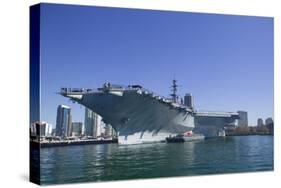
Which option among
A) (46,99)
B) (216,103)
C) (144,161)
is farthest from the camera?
(216,103)

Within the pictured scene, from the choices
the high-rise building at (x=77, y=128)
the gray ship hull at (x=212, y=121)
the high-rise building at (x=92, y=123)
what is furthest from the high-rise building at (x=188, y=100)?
the high-rise building at (x=77, y=128)

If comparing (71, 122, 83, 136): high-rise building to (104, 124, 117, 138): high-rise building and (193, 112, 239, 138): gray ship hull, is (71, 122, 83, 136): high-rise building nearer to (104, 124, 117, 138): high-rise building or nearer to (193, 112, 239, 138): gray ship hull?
(104, 124, 117, 138): high-rise building

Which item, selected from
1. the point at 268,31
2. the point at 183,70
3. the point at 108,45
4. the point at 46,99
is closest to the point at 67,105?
the point at 46,99

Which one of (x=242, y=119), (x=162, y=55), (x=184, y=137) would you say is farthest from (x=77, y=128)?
(x=242, y=119)

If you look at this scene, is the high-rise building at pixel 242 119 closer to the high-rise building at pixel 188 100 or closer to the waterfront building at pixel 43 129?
the high-rise building at pixel 188 100

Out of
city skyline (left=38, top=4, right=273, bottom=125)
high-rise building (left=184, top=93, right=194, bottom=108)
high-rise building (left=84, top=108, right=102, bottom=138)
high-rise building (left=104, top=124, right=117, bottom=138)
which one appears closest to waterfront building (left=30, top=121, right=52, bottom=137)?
city skyline (left=38, top=4, right=273, bottom=125)

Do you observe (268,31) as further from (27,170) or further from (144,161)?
(27,170)

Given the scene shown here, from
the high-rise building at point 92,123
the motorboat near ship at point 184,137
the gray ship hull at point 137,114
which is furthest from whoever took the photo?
the motorboat near ship at point 184,137
